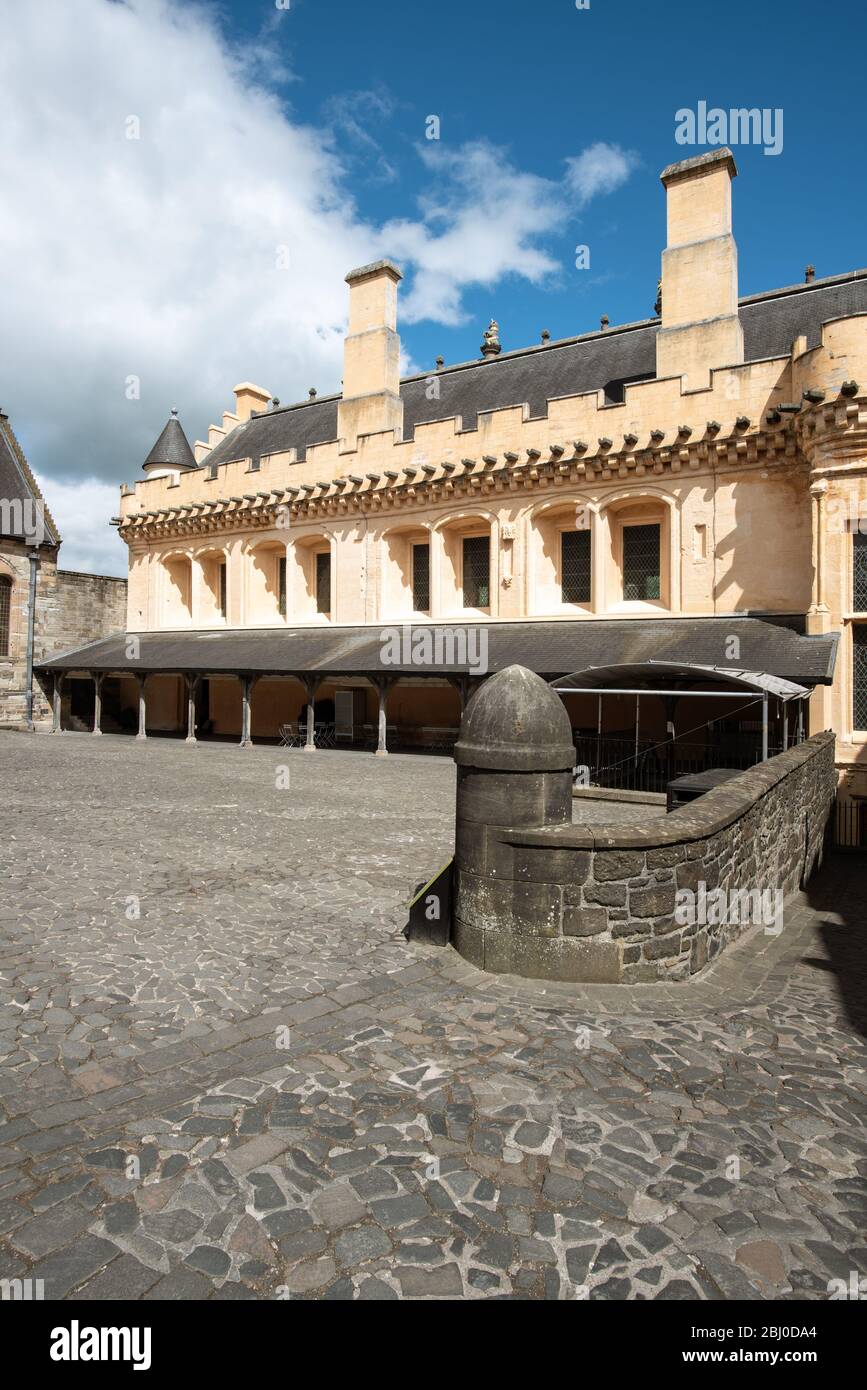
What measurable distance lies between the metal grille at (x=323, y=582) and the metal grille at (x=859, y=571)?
52.9 feet

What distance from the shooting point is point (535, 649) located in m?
18.6

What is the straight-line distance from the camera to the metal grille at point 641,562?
2011cm

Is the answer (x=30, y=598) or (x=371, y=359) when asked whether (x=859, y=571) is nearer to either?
(x=371, y=359)

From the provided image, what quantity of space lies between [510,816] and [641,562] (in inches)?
639

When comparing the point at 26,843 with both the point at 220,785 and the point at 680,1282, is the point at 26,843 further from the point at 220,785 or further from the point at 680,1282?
the point at 680,1282

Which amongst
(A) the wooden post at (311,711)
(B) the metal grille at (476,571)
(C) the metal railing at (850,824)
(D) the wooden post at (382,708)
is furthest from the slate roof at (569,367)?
(C) the metal railing at (850,824)

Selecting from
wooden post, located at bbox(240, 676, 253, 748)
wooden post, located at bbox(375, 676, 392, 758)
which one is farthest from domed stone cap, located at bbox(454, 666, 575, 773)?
wooden post, located at bbox(240, 676, 253, 748)

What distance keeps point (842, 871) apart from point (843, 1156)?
9.06 metres

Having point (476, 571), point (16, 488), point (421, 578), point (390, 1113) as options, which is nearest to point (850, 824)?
point (476, 571)

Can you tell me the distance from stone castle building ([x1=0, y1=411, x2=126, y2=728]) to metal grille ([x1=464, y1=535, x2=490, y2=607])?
56.7 ft

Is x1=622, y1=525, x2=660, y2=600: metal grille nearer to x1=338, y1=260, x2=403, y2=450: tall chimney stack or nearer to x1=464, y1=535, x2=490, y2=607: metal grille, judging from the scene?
x1=464, y1=535, x2=490, y2=607: metal grille

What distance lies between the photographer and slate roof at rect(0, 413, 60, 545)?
2930 cm

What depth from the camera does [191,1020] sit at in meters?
4.56
